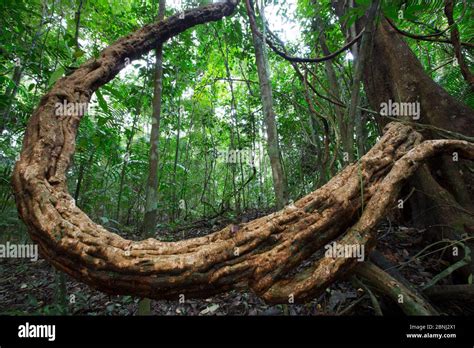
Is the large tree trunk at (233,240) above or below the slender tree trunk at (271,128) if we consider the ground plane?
below

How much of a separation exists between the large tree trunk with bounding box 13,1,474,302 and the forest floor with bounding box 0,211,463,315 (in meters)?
0.97

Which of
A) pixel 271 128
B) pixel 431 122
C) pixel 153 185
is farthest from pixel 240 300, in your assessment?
pixel 431 122

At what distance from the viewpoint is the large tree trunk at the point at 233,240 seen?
Result: 1.47 m

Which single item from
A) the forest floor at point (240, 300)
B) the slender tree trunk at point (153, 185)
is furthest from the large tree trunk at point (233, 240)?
the forest floor at point (240, 300)

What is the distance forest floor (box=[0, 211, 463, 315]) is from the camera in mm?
2328

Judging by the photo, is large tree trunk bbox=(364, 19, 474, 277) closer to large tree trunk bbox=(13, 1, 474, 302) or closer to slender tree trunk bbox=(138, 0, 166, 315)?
large tree trunk bbox=(13, 1, 474, 302)

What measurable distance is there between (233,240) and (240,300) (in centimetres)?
159

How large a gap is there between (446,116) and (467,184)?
762 mm

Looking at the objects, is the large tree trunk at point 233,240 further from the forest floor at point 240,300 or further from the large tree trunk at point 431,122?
the forest floor at point 240,300

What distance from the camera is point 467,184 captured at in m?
2.71

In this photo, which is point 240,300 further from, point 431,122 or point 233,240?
point 431,122

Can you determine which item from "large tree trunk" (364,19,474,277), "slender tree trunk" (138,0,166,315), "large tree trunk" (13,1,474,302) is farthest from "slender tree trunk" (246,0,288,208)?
"large tree trunk" (364,19,474,277)

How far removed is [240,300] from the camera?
9.24 ft

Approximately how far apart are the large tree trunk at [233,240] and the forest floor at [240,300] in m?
0.97
